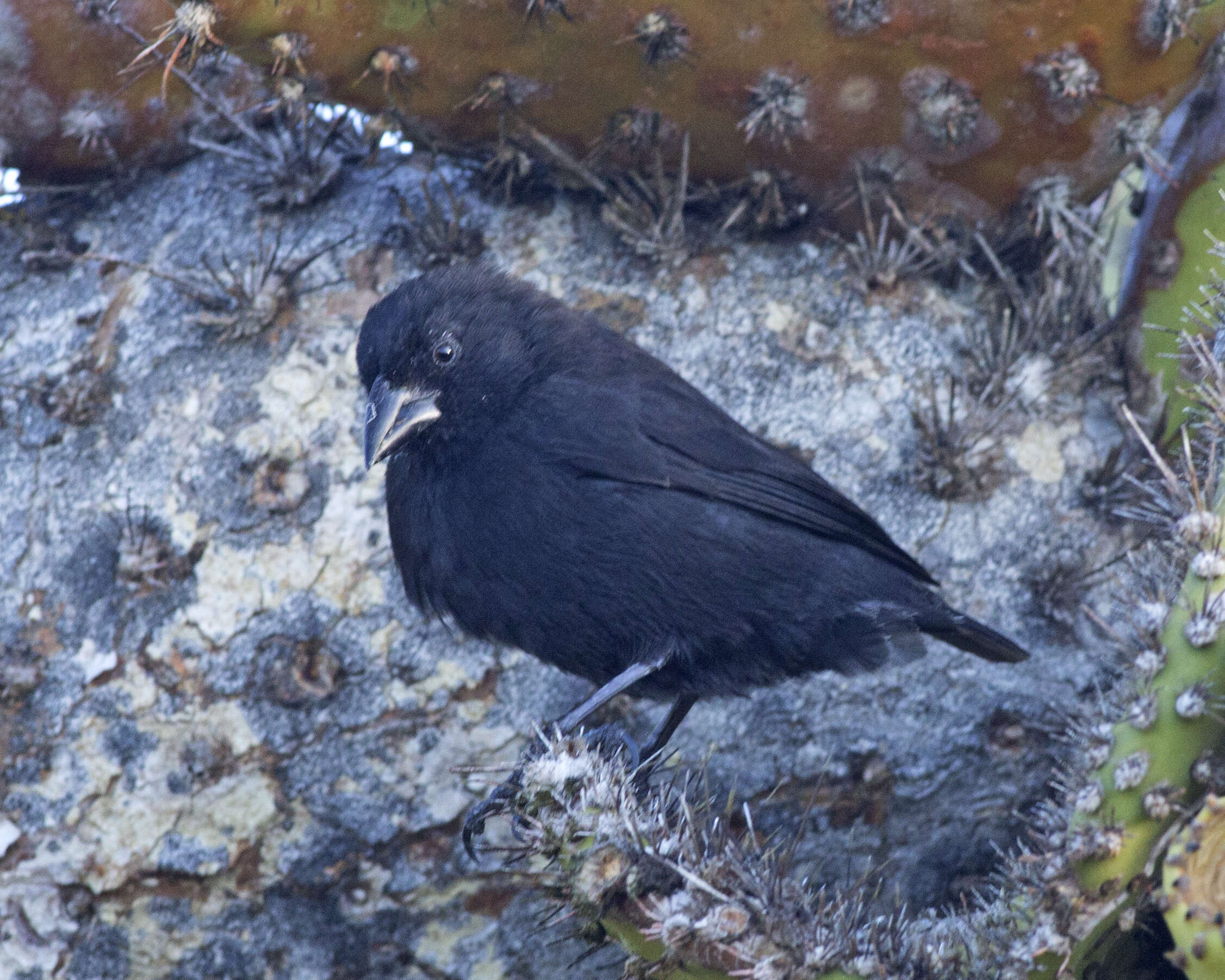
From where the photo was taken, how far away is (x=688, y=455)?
10.3ft

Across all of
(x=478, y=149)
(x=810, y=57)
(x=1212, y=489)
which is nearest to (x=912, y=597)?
(x=1212, y=489)

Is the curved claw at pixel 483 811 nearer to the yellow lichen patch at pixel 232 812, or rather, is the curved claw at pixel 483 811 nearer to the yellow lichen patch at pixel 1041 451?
the yellow lichen patch at pixel 232 812

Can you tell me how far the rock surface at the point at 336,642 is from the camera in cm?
300

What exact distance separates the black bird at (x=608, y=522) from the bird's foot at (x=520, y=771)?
0.32 ft

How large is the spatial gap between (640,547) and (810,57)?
1.35 m

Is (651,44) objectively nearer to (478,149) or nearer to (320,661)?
(478,149)

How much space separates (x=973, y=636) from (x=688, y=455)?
32.8 inches

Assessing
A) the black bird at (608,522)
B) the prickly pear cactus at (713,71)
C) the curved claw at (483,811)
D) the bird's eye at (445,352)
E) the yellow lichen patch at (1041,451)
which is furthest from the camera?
Result: the yellow lichen patch at (1041,451)

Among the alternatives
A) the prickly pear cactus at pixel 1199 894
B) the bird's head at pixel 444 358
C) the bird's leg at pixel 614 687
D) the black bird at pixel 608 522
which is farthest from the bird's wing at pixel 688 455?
the prickly pear cactus at pixel 1199 894

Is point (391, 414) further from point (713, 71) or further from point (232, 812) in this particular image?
point (713, 71)

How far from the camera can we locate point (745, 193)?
138 inches

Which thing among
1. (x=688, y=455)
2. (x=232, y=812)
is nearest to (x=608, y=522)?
(x=688, y=455)

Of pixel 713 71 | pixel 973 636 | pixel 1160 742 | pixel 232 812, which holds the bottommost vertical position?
pixel 232 812

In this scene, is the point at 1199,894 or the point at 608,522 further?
the point at 608,522
